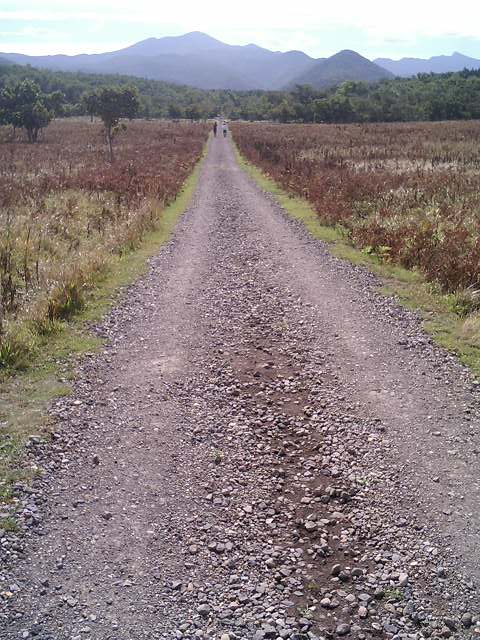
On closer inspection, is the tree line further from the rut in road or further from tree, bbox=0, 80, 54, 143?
the rut in road

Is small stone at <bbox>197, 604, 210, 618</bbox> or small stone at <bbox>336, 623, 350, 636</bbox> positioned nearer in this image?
small stone at <bbox>336, 623, 350, 636</bbox>

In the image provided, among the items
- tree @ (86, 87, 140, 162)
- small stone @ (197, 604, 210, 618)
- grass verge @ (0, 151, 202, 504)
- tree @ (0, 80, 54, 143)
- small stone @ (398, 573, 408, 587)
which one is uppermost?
tree @ (0, 80, 54, 143)

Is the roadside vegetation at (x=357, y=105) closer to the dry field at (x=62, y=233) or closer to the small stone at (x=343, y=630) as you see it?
the dry field at (x=62, y=233)

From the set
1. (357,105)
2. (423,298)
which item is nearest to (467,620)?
(423,298)

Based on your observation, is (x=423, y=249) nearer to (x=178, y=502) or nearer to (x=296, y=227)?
(x=296, y=227)

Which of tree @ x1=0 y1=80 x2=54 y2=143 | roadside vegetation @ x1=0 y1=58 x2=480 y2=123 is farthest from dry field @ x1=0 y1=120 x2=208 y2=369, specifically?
roadside vegetation @ x1=0 y1=58 x2=480 y2=123

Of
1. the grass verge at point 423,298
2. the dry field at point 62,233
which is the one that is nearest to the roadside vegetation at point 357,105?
the dry field at point 62,233

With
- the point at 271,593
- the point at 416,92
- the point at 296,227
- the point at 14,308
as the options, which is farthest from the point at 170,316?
the point at 416,92

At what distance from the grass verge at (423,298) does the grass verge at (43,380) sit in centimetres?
473

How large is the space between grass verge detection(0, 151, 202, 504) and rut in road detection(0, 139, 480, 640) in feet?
0.64

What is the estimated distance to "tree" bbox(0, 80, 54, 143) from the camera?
58.4 m

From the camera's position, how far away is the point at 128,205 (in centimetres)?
1709

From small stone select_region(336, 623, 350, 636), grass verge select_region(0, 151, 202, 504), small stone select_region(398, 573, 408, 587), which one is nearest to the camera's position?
small stone select_region(336, 623, 350, 636)

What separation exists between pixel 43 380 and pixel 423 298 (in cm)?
613
